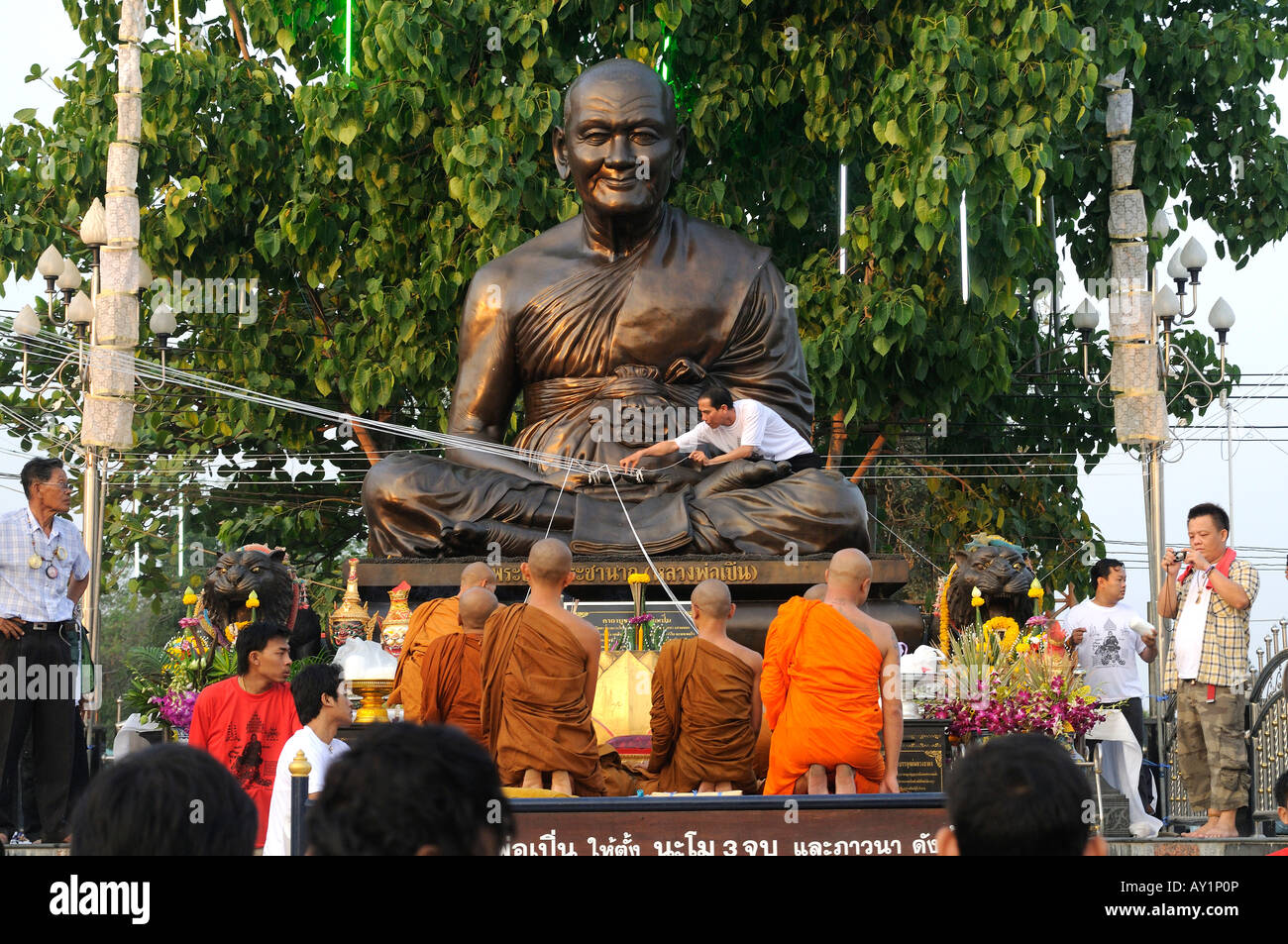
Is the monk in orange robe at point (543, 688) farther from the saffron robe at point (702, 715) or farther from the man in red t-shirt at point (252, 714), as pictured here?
the man in red t-shirt at point (252, 714)

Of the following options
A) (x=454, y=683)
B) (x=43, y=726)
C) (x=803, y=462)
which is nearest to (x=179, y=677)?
(x=43, y=726)

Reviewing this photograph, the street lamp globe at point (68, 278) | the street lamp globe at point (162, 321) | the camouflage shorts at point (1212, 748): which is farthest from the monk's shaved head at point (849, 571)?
the street lamp globe at point (68, 278)

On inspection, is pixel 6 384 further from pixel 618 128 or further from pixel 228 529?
pixel 618 128

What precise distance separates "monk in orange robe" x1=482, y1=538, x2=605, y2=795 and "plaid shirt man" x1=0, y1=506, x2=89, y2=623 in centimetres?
229

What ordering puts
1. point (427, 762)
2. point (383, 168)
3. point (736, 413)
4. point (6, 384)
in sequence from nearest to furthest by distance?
1. point (427, 762)
2. point (736, 413)
3. point (383, 168)
4. point (6, 384)

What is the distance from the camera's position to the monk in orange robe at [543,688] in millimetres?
7242

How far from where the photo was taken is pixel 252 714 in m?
6.97

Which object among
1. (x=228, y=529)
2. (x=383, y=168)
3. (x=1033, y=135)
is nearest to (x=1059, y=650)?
(x=1033, y=135)

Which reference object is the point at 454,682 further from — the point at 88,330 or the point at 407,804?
the point at 88,330

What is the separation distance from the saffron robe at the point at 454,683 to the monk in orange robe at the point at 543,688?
15.4 inches

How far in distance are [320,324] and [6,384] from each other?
2.81 m

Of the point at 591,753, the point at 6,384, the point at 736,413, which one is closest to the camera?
the point at 591,753

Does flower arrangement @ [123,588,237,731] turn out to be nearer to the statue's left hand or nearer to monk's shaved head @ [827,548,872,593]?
the statue's left hand
